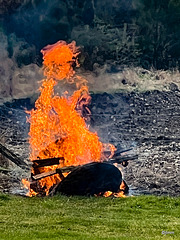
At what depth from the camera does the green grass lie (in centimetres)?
1073

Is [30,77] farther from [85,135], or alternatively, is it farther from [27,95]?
[85,135]

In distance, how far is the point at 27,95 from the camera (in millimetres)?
28422

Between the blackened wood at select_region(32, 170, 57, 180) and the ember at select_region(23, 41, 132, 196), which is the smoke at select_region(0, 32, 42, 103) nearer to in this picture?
the ember at select_region(23, 41, 132, 196)

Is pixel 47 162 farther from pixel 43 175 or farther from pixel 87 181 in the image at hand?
pixel 87 181

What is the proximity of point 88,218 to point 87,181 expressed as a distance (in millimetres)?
3907

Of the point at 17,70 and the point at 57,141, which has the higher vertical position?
the point at 17,70

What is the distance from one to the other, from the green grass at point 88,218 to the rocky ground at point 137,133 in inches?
140

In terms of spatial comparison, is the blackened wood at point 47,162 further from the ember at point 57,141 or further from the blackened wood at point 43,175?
the blackened wood at point 43,175

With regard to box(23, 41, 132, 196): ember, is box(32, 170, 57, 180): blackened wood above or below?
below

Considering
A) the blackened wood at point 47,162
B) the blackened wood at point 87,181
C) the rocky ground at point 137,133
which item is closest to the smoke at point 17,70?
the rocky ground at point 137,133

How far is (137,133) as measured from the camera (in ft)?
89.8

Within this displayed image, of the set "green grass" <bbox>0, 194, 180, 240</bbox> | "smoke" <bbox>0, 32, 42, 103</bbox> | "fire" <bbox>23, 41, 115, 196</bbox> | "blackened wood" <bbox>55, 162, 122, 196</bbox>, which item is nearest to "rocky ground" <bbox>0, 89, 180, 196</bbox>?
"smoke" <bbox>0, 32, 42, 103</bbox>

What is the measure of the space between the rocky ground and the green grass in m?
3.54

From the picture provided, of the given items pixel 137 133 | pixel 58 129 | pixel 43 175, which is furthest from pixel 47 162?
pixel 137 133
